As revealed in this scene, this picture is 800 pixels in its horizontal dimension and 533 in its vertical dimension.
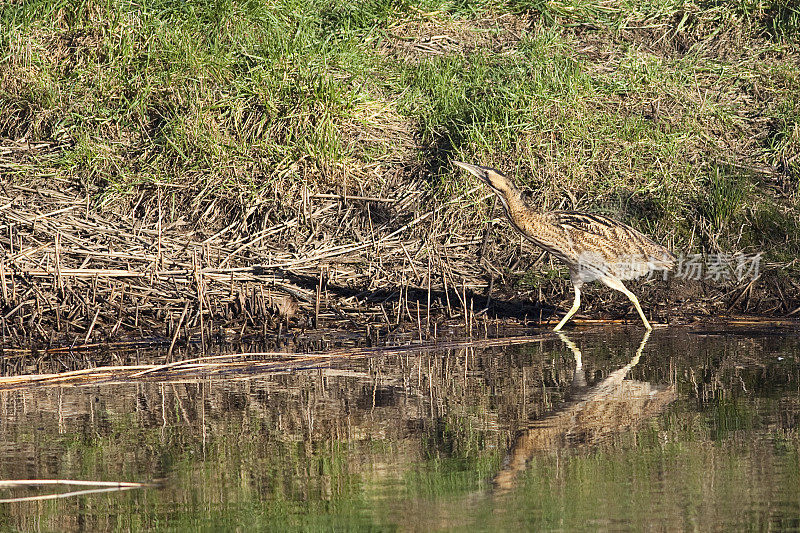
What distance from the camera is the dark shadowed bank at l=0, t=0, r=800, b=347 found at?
7.09m

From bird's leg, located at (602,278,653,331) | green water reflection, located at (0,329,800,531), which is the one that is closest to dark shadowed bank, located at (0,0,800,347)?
bird's leg, located at (602,278,653,331)

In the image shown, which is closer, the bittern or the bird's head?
the bittern

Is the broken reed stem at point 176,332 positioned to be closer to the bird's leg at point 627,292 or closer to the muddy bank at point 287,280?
the muddy bank at point 287,280

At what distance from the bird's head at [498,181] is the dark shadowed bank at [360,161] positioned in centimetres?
53

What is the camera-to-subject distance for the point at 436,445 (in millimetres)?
4211

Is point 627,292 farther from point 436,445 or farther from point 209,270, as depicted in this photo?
point 436,445

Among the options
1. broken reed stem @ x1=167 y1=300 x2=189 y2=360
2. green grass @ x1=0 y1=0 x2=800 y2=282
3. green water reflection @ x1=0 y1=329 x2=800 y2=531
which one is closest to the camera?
green water reflection @ x1=0 y1=329 x2=800 y2=531

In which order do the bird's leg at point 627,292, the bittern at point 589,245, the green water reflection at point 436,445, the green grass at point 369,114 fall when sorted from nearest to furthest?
the green water reflection at point 436,445 → the bird's leg at point 627,292 → the bittern at point 589,245 → the green grass at point 369,114

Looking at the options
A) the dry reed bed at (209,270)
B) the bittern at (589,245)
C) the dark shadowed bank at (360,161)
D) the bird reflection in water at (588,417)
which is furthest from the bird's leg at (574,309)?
the bird reflection in water at (588,417)

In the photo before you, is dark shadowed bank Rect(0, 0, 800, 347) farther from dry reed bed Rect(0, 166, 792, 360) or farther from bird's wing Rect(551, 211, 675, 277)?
bird's wing Rect(551, 211, 675, 277)

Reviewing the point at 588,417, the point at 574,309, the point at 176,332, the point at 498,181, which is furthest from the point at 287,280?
the point at 588,417

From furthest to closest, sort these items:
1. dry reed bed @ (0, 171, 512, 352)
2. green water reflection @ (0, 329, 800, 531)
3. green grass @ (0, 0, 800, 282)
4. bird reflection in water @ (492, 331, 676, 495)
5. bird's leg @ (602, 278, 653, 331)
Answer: green grass @ (0, 0, 800, 282)
bird's leg @ (602, 278, 653, 331)
dry reed bed @ (0, 171, 512, 352)
bird reflection in water @ (492, 331, 676, 495)
green water reflection @ (0, 329, 800, 531)

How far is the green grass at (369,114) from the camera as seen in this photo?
8188 mm

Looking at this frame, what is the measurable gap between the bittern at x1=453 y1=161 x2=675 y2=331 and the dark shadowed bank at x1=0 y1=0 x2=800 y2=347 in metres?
0.26
